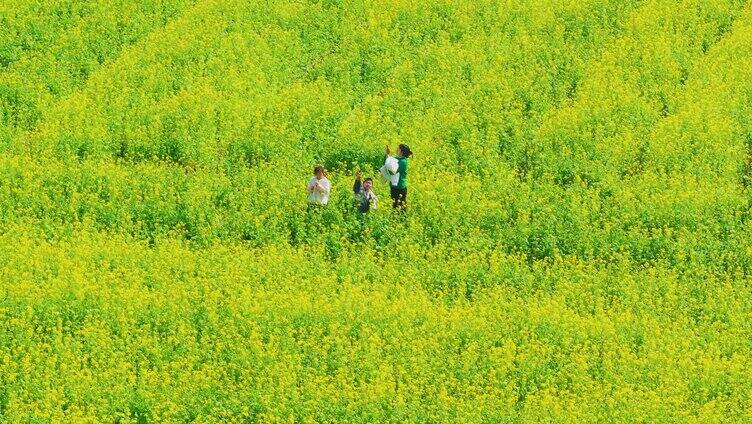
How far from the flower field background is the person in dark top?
262 mm

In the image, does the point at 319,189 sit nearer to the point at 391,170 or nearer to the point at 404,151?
the point at 391,170

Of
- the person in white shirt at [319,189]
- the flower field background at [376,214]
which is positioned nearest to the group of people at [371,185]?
the person in white shirt at [319,189]

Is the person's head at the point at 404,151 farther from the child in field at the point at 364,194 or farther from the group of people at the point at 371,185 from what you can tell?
the child in field at the point at 364,194

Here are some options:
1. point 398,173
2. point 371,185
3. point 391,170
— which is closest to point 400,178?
point 398,173

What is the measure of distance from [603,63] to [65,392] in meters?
15.0

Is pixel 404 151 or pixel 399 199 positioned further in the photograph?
pixel 399 199

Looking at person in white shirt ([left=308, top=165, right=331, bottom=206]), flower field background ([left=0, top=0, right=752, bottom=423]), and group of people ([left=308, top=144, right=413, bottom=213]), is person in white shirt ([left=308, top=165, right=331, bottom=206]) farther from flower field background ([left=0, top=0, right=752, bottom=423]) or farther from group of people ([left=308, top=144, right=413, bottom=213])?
flower field background ([left=0, top=0, right=752, bottom=423])

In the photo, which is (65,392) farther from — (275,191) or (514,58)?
(514,58)

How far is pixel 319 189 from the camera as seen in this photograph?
74.4 ft

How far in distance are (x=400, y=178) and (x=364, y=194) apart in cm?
73

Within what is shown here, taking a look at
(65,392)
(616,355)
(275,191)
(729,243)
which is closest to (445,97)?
(275,191)

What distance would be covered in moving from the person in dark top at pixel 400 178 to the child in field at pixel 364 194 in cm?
42

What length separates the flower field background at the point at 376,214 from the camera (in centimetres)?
1877

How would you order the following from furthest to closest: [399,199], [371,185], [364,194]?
[399,199] < [364,194] < [371,185]
